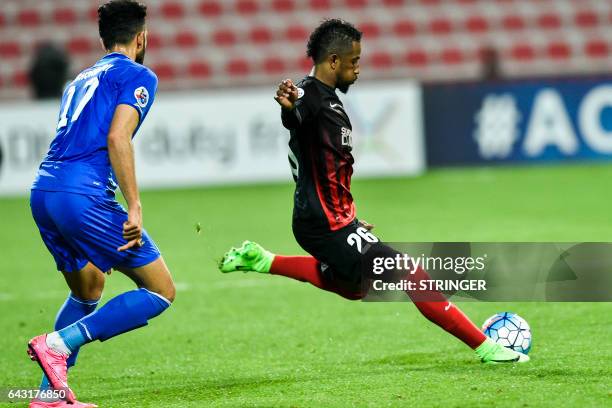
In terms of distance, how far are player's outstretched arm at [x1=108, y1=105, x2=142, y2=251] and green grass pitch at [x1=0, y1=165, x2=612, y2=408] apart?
82 cm

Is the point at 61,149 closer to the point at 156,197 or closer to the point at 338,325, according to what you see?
the point at 338,325

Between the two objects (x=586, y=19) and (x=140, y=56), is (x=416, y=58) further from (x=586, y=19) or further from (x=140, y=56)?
(x=140, y=56)

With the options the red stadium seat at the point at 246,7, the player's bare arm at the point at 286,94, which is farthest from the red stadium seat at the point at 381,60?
the player's bare arm at the point at 286,94

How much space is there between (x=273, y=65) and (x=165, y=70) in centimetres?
186

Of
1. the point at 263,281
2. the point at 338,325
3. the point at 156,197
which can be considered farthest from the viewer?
the point at 156,197

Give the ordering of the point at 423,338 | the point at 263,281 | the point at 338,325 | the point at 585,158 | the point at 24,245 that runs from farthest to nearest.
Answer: the point at 585,158 < the point at 24,245 < the point at 263,281 < the point at 338,325 < the point at 423,338

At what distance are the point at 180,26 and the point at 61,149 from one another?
15.2 meters

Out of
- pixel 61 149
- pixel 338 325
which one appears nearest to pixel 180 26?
pixel 338 325

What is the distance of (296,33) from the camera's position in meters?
20.1

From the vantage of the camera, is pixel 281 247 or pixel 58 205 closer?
pixel 58 205

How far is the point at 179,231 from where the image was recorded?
1177cm

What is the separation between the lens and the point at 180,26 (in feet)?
65.4

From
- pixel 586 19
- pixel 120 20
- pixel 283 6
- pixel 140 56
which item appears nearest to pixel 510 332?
pixel 140 56

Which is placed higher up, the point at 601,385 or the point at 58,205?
the point at 58,205
